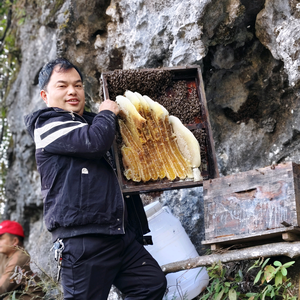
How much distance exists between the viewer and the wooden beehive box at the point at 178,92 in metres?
3.36

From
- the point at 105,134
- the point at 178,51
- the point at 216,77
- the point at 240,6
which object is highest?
the point at 240,6

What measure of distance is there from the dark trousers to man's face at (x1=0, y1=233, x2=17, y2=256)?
7.83ft

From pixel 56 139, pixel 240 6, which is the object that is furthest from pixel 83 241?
pixel 240 6

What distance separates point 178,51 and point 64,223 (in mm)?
2350

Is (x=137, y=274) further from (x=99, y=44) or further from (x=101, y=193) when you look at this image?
(x=99, y=44)

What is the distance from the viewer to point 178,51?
4238mm

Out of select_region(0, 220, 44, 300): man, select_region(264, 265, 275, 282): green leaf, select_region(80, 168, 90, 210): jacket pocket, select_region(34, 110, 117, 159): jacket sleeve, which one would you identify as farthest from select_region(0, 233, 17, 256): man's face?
select_region(264, 265, 275, 282): green leaf

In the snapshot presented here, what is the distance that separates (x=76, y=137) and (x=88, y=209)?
0.52 meters

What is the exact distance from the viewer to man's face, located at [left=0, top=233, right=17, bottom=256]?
193 inches

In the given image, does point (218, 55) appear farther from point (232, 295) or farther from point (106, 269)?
point (106, 269)

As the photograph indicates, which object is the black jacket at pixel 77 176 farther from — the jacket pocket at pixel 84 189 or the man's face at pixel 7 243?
the man's face at pixel 7 243

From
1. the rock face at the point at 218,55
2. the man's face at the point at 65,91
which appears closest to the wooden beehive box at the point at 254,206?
the man's face at the point at 65,91

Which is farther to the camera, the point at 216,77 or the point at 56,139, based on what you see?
the point at 216,77

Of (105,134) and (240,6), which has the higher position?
(240,6)
